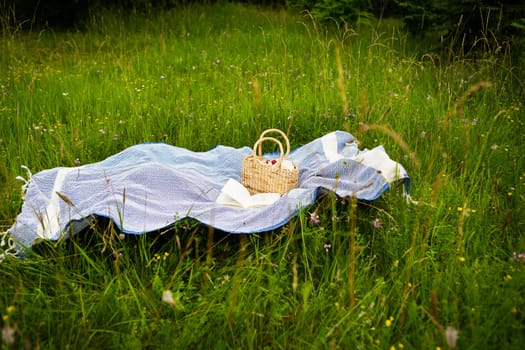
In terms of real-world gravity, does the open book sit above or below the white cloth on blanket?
below

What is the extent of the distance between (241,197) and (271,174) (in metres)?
0.23

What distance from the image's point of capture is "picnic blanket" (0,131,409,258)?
226cm

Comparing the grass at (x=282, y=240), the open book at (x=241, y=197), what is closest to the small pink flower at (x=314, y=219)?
the grass at (x=282, y=240)

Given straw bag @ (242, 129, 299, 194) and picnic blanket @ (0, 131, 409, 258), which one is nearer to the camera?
picnic blanket @ (0, 131, 409, 258)

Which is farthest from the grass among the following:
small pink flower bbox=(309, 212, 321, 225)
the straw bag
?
the straw bag

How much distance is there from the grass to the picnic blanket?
0.28ft

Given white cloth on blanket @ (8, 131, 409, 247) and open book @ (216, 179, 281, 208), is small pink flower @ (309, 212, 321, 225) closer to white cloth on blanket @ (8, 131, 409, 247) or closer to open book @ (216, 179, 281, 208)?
white cloth on blanket @ (8, 131, 409, 247)

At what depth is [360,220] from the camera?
2.48m

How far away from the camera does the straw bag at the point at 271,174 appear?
2.83 meters

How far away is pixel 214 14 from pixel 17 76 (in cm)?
455

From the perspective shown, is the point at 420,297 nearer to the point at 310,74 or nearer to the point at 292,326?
the point at 292,326

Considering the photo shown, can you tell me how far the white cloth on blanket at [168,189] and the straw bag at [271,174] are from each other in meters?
0.13

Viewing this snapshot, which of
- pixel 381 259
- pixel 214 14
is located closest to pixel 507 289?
pixel 381 259

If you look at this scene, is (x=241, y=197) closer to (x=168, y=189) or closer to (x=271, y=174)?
(x=271, y=174)
